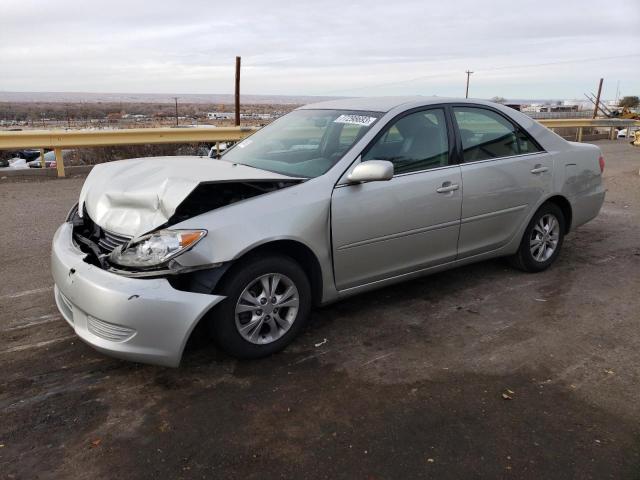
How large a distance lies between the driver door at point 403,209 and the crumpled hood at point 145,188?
0.58 metres

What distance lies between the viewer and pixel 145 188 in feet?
11.7

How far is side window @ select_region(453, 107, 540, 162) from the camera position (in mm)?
4605

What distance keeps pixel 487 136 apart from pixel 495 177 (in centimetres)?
39

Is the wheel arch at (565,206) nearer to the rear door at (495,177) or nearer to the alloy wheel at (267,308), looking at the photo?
the rear door at (495,177)

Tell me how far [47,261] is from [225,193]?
3.01 meters

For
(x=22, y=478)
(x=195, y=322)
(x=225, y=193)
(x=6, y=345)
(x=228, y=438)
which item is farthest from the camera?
(x=6, y=345)

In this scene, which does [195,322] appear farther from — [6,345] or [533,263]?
[533,263]

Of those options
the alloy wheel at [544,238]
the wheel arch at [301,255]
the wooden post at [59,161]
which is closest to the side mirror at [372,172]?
the wheel arch at [301,255]

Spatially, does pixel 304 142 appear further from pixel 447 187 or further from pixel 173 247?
pixel 173 247

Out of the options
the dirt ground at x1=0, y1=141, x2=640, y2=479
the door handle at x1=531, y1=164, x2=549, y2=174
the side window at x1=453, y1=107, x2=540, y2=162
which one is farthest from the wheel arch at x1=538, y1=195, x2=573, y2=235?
the dirt ground at x1=0, y1=141, x2=640, y2=479

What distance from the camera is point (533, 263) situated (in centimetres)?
524

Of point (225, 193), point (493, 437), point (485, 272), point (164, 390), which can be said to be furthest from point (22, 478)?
point (485, 272)

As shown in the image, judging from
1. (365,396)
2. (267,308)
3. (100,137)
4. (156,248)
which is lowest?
(365,396)

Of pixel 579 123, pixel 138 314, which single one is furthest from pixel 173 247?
pixel 579 123
